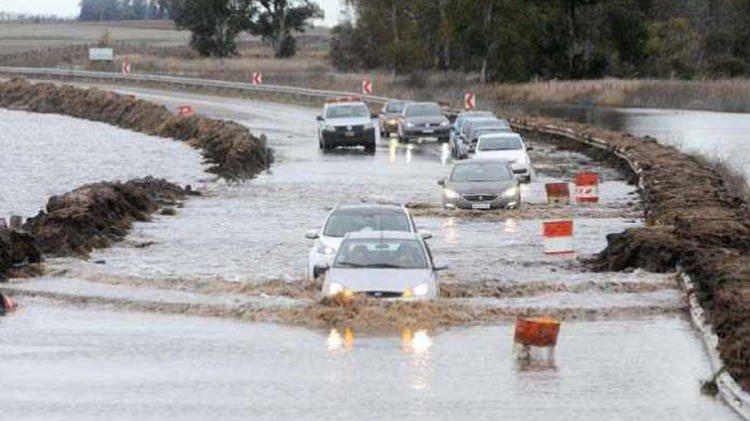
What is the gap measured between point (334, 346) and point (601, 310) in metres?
5.59

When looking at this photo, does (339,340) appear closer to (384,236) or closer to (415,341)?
(415,341)

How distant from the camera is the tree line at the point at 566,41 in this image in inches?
4596

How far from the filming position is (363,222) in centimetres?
2934

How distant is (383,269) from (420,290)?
0.77 metres

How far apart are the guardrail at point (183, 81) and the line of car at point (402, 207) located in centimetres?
1772

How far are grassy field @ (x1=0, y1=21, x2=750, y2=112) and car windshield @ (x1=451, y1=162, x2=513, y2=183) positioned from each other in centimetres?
4870

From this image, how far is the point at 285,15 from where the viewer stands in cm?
15662

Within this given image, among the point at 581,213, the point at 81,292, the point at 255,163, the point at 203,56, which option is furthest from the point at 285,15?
the point at 81,292

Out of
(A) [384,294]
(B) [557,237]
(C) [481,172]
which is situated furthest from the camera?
(C) [481,172]

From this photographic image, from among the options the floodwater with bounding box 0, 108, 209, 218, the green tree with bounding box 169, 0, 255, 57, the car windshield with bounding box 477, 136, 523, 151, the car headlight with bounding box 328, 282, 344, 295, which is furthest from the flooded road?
the green tree with bounding box 169, 0, 255, 57

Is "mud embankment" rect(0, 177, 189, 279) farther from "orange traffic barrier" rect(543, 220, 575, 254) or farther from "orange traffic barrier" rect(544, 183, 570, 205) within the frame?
"orange traffic barrier" rect(544, 183, 570, 205)

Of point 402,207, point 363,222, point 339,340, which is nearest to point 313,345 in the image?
point 339,340

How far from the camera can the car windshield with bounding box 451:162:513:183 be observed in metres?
42.8

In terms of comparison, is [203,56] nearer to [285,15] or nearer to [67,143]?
[285,15]
